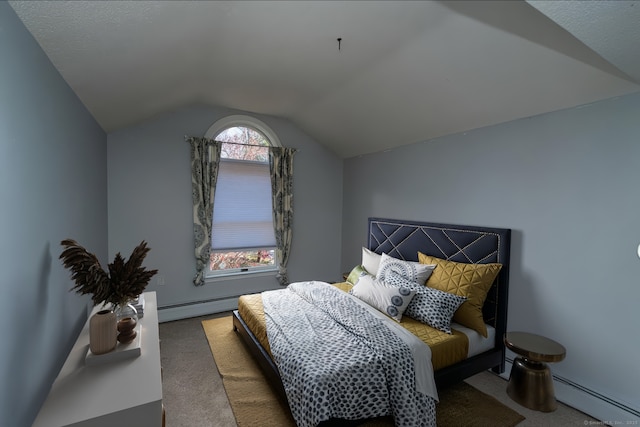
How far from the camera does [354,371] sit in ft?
5.70

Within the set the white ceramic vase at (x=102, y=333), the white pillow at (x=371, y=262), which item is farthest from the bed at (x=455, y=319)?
the white ceramic vase at (x=102, y=333)

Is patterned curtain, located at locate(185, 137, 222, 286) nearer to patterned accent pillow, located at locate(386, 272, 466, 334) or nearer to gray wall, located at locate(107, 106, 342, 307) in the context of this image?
gray wall, located at locate(107, 106, 342, 307)

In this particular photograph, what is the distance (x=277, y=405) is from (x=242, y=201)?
2615mm

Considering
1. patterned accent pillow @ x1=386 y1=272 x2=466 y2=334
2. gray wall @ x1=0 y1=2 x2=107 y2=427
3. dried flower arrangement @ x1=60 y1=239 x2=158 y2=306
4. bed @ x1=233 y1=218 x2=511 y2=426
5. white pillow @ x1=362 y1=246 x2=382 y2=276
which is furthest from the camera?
white pillow @ x1=362 y1=246 x2=382 y2=276

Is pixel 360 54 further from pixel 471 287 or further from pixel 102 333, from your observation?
pixel 102 333

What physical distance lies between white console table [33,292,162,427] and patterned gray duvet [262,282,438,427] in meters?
0.80

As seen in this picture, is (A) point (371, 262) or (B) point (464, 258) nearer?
(B) point (464, 258)

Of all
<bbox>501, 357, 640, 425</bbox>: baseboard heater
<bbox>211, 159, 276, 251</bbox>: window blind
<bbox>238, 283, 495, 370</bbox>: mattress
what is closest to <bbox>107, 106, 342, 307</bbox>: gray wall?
<bbox>211, 159, 276, 251</bbox>: window blind

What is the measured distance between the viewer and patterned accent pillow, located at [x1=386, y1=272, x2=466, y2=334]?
230cm

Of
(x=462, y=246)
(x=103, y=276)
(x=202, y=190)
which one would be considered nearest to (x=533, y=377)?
(x=462, y=246)

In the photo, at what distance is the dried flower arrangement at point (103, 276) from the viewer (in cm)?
148

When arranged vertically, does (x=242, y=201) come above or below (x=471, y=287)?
above

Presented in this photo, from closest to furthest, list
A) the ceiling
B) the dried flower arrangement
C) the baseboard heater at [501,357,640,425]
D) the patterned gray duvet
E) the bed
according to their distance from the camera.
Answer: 1. the ceiling
2. the dried flower arrangement
3. the patterned gray duvet
4. the baseboard heater at [501,357,640,425]
5. the bed

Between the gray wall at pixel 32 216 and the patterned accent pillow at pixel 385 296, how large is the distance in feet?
7.38
